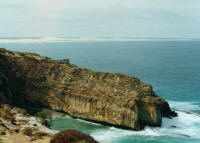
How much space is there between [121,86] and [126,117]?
6696 mm

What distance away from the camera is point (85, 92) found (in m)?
54.6

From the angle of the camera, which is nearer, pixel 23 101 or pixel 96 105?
pixel 96 105

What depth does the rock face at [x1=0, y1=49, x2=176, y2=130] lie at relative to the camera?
49250 millimetres

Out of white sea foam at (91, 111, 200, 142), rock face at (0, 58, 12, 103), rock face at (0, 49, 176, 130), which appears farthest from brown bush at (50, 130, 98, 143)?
rock face at (0, 58, 12, 103)

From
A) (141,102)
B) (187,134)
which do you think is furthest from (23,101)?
(187,134)

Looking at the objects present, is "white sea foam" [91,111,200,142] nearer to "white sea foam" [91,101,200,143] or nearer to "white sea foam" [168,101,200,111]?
"white sea foam" [91,101,200,143]

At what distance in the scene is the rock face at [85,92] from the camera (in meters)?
49.2

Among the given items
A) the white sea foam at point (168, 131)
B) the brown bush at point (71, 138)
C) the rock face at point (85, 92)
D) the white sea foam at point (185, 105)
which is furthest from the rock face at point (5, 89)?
the white sea foam at point (185, 105)

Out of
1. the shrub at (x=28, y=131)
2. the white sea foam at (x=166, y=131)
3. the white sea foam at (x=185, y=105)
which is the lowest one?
the white sea foam at (x=166, y=131)

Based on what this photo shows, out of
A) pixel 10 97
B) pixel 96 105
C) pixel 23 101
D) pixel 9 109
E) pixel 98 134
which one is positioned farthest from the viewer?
pixel 23 101

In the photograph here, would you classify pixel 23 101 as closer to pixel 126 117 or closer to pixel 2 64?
pixel 2 64

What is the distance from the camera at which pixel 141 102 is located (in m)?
49.7

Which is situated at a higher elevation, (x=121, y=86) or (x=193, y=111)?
(x=121, y=86)

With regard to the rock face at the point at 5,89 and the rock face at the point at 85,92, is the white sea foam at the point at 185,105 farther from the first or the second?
the rock face at the point at 5,89
